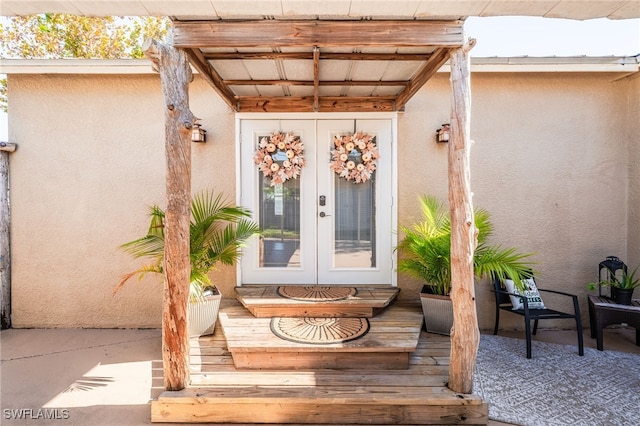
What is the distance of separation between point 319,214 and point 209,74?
78.8 inches

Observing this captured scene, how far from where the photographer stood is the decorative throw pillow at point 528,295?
11.9ft

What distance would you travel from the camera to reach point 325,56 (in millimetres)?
2850

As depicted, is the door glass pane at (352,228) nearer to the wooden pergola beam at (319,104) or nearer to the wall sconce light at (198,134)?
the wooden pergola beam at (319,104)

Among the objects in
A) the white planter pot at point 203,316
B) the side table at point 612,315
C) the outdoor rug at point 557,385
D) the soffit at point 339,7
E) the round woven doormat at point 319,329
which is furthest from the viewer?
the side table at point 612,315

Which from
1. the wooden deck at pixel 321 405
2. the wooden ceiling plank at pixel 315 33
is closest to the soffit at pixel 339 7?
the wooden ceiling plank at pixel 315 33

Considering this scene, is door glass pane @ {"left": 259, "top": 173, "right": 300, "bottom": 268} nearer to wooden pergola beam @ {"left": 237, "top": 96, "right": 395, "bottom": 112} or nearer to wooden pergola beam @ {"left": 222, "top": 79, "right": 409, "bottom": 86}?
wooden pergola beam @ {"left": 237, "top": 96, "right": 395, "bottom": 112}

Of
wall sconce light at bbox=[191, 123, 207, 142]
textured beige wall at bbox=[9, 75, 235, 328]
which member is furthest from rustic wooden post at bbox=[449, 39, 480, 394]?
wall sconce light at bbox=[191, 123, 207, 142]

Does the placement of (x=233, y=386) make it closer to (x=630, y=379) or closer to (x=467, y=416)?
(x=467, y=416)

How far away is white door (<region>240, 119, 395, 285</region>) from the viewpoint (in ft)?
13.6

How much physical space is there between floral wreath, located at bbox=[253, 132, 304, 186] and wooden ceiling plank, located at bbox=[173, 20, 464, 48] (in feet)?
5.77

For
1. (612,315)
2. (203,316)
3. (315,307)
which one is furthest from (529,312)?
(203,316)

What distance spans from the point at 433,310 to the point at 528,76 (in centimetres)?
321

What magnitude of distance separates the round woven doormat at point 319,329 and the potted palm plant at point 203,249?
2.31 feet

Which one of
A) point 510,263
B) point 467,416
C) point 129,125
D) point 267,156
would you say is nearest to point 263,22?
point 267,156
